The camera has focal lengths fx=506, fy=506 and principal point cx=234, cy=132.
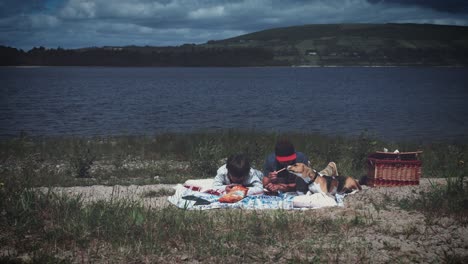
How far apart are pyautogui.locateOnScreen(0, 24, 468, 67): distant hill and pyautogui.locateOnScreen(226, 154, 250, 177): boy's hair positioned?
11043 centimetres

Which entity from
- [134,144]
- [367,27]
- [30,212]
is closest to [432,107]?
[134,144]

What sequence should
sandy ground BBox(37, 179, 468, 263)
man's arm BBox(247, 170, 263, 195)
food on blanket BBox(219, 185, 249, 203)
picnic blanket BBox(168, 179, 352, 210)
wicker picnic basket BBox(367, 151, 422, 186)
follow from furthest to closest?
wicker picnic basket BBox(367, 151, 422, 186) → man's arm BBox(247, 170, 263, 195) → food on blanket BBox(219, 185, 249, 203) → picnic blanket BBox(168, 179, 352, 210) → sandy ground BBox(37, 179, 468, 263)

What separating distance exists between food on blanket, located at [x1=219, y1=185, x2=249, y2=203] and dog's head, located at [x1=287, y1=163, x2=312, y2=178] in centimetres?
92

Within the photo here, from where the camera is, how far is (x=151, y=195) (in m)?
9.66

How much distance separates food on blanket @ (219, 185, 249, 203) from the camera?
351 inches

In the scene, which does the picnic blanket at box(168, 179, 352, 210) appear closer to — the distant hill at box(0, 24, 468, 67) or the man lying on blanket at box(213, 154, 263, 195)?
the man lying on blanket at box(213, 154, 263, 195)

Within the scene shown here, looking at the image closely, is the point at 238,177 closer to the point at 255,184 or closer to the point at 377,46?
the point at 255,184

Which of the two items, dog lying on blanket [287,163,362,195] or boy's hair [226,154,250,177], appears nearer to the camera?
dog lying on blanket [287,163,362,195]

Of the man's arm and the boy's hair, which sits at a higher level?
the boy's hair

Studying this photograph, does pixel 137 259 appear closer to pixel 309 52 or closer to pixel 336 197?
pixel 336 197

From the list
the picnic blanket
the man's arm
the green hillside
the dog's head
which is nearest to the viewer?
the picnic blanket

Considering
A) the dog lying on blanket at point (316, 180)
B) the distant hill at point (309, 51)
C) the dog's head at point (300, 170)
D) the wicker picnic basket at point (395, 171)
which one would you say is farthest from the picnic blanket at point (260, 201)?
the distant hill at point (309, 51)

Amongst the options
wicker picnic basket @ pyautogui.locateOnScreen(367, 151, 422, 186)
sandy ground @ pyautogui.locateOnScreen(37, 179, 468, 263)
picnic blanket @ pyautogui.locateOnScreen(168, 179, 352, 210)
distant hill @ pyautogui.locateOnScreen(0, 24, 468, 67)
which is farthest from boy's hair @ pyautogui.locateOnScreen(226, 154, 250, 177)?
distant hill @ pyautogui.locateOnScreen(0, 24, 468, 67)

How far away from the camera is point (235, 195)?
9.02 m
